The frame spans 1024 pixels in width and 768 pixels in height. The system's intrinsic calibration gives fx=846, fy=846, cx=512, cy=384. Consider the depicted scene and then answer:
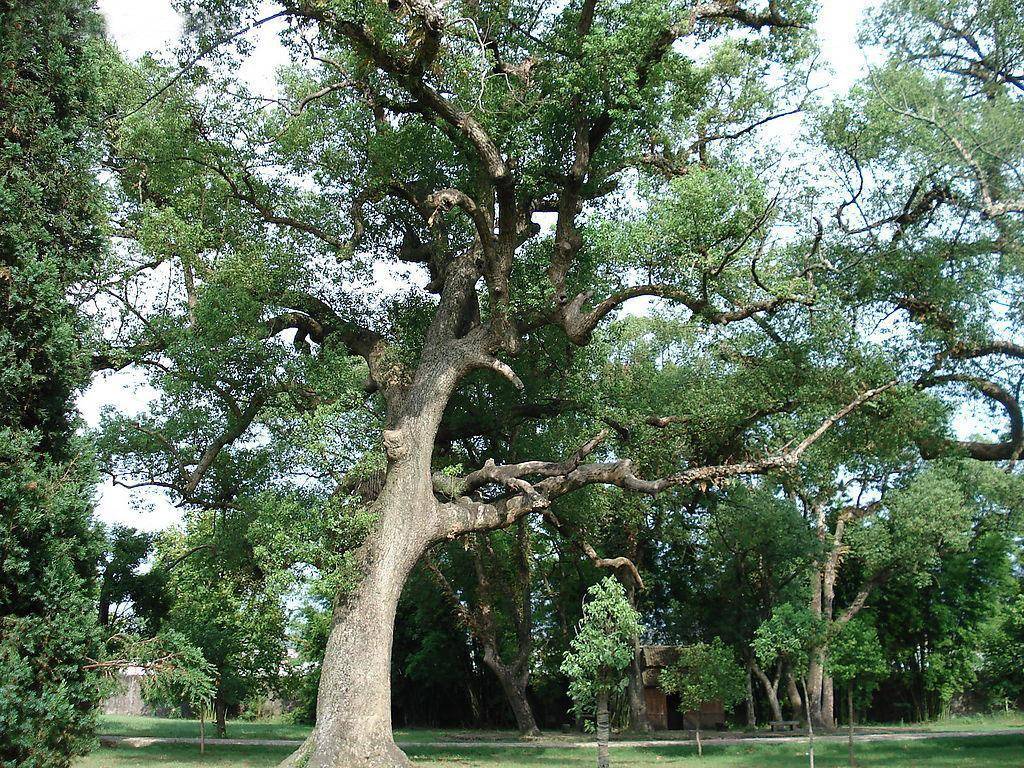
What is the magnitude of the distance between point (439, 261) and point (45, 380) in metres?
10.3

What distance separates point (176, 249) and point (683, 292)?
8.24 meters

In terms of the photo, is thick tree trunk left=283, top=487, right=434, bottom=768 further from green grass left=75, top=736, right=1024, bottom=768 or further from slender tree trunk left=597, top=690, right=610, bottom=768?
green grass left=75, top=736, right=1024, bottom=768

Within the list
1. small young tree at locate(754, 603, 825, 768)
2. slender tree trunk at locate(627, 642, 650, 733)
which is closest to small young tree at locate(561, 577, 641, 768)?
small young tree at locate(754, 603, 825, 768)

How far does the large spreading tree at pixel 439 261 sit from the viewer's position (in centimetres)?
1300

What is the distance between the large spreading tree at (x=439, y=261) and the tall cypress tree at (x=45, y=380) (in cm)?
399

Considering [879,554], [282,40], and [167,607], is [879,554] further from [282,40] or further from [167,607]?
[282,40]

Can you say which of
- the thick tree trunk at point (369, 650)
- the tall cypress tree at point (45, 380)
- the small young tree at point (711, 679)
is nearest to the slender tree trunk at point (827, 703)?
the small young tree at point (711, 679)

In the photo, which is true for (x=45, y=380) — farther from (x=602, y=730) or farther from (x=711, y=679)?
(x=711, y=679)

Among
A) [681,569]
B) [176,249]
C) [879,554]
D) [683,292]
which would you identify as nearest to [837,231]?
[683,292]

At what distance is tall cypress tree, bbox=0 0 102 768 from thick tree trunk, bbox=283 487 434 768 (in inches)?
213

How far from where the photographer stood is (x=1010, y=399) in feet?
45.4

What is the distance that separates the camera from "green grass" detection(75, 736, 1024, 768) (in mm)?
16609

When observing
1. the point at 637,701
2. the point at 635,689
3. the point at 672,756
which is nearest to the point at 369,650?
the point at 672,756

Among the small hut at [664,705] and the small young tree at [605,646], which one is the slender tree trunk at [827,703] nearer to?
the small hut at [664,705]
